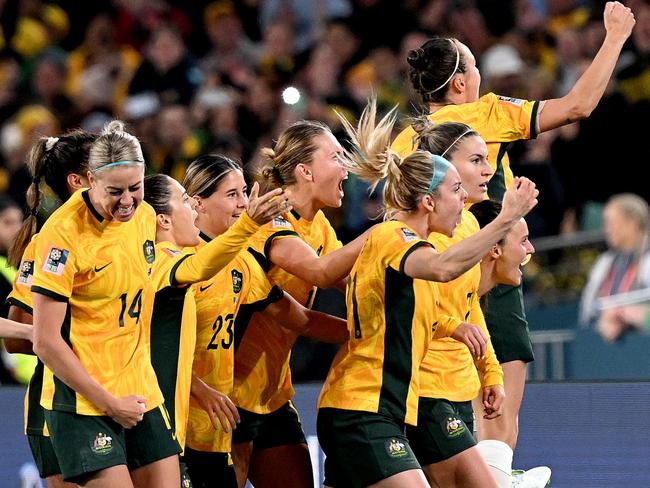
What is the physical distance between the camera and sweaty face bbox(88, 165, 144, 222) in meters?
4.80

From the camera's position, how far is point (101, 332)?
485 centimetres

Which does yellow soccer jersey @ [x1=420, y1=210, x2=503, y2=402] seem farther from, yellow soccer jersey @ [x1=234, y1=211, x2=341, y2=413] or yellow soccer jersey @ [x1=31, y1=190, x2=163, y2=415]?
yellow soccer jersey @ [x1=31, y1=190, x2=163, y2=415]

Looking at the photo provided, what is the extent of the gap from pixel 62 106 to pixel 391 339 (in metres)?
7.78

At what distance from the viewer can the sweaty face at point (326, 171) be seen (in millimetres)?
5727

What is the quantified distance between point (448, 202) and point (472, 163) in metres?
0.60

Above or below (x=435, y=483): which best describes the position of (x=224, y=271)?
above

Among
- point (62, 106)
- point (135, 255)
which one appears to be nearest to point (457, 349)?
point (135, 255)

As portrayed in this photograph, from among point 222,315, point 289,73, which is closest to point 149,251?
point 222,315

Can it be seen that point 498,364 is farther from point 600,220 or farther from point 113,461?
point 600,220

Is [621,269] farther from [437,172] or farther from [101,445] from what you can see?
[101,445]

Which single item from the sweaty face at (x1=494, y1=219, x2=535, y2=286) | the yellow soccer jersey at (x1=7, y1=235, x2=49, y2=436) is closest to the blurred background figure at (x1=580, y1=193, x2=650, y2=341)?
the sweaty face at (x1=494, y1=219, x2=535, y2=286)

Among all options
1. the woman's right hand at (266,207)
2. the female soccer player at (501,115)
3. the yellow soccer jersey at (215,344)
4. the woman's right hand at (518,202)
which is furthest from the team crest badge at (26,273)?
the woman's right hand at (518,202)

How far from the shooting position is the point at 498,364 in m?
5.67

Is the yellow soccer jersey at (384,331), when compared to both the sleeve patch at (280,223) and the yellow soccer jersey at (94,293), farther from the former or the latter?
the yellow soccer jersey at (94,293)
